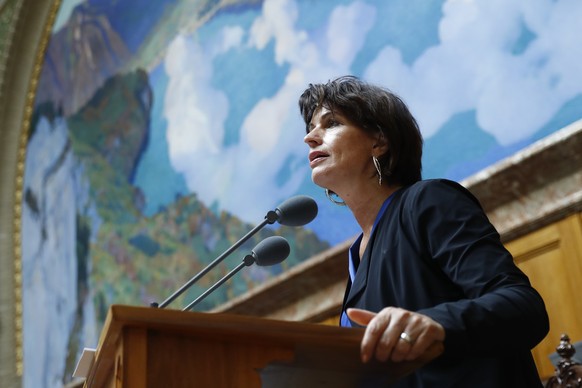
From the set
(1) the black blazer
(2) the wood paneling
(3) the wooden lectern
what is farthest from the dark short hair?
(2) the wood paneling

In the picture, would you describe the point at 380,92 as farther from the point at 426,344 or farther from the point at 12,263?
the point at 12,263

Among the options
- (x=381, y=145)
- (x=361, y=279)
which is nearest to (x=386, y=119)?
(x=381, y=145)

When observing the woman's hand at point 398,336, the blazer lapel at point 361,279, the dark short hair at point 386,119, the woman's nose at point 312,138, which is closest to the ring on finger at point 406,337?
the woman's hand at point 398,336

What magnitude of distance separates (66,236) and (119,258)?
109cm

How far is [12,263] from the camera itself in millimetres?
8703

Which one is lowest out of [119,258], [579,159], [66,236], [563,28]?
[579,159]

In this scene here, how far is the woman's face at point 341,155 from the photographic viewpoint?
2152 mm

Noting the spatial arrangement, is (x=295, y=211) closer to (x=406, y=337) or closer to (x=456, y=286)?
(x=456, y=286)

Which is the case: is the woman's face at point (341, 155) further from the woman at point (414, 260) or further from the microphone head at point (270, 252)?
the microphone head at point (270, 252)

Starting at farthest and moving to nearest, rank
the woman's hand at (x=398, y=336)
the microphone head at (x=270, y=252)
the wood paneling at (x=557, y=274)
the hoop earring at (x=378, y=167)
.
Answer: the wood paneling at (x=557, y=274) < the microphone head at (x=270, y=252) < the hoop earring at (x=378, y=167) < the woman's hand at (x=398, y=336)

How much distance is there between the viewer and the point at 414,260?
66.5 inches

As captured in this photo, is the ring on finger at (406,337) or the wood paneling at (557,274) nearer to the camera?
the ring on finger at (406,337)

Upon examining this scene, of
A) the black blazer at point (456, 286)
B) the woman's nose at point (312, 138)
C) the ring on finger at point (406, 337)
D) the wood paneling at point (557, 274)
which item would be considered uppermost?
the wood paneling at point (557, 274)

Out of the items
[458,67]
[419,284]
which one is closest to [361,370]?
[419,284]
